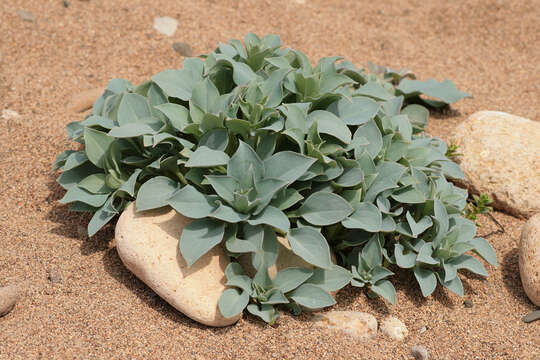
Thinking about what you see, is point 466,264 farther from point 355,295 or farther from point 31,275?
point 31,275

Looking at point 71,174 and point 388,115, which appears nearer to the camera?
point 71,174

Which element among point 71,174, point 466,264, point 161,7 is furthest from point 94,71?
point 466,264

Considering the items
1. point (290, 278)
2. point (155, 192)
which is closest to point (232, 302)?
point (290, 278)

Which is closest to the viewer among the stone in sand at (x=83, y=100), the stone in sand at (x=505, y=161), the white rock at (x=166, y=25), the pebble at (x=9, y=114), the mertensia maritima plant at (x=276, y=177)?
the mertensia maritima plant at (x=276, y=177)

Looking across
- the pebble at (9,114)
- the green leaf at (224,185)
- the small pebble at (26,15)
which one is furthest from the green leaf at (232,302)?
the small pebble at (26,15)

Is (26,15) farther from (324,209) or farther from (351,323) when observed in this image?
(351,323)

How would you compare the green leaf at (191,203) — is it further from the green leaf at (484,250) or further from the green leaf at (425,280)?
the green leaf at (484,250)
